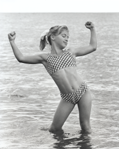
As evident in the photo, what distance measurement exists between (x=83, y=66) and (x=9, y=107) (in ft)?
33.8

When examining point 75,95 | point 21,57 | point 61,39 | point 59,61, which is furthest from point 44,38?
point 75,95

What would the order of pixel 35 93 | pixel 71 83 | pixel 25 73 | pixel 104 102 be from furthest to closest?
pixel 25 73 < pixel 35 93 < pixel 104 102 < pixel 71 83

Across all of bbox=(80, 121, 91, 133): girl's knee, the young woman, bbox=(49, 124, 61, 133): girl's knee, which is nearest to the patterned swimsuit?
the young woman

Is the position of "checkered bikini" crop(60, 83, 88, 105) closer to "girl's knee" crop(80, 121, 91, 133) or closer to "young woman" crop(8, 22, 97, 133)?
"young woman" crop(8, 22, 97, 133)

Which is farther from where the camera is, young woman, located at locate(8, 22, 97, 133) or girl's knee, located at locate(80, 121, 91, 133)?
girl's knee, located at locate(80, 121, 91, 133)

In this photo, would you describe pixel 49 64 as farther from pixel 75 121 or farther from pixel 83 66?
pixel 83 66

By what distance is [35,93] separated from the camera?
43.1 feet

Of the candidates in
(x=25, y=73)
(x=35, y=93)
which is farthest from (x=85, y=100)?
(x=25, y=73)

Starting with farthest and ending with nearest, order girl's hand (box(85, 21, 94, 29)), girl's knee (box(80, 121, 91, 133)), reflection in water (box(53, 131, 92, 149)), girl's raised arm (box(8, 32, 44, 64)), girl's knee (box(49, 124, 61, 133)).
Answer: girl's knee (box(49, 124, 61, 133)) → girl's knee (box(80, 121, 91, 133)) → girl's hand (box(85, 21, 94, 29)) → reflection in water (box(53, 131, 92, 149)) → girl's raised arm (box(8, 32, 44, 64))

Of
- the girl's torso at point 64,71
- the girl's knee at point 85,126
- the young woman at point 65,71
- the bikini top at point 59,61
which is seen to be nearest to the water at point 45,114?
the girl's knee at point 85,126

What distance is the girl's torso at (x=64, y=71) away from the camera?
25.5 feet

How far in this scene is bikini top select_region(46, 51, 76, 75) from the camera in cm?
779

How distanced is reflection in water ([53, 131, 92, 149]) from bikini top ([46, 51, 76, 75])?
1.11 m

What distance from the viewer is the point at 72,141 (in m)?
8.02
